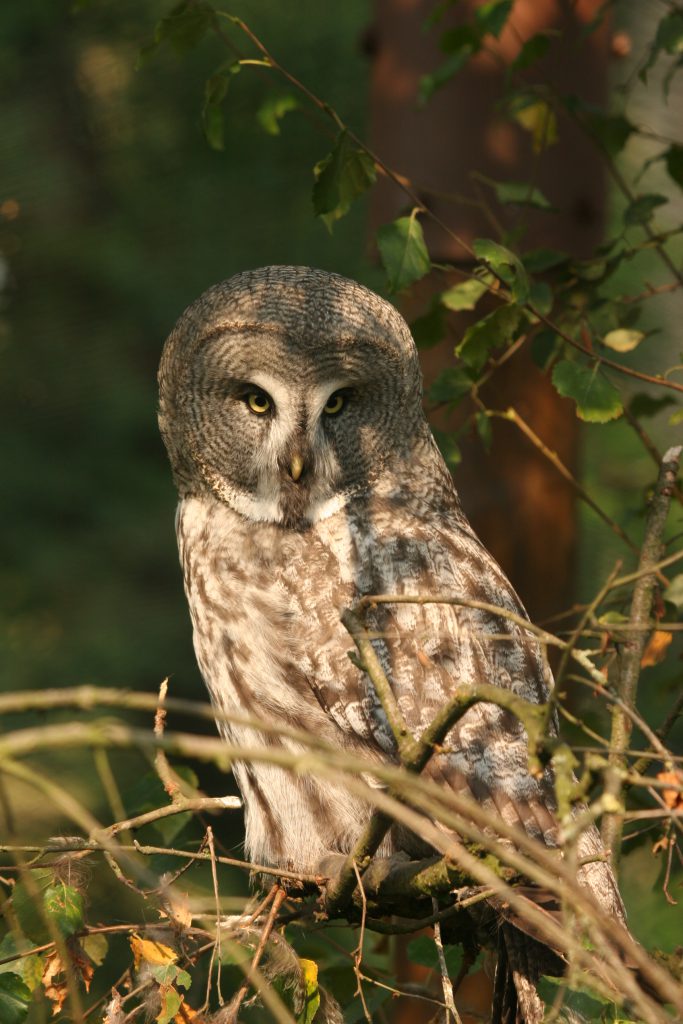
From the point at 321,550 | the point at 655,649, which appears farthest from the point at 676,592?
the point at 321,550

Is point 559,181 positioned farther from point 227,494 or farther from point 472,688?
point 472,688

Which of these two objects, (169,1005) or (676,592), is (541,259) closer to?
(676,592)

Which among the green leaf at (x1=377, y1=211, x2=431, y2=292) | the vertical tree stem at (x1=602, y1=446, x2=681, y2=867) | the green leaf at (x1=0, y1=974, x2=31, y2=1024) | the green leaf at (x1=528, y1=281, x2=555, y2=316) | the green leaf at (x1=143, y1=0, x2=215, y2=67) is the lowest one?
the green leaf at (x1=0, y1=974, x2=31, y2=1024)

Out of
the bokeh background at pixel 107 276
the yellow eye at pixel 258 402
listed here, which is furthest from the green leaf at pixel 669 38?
the bokeh background at pixel 107 276

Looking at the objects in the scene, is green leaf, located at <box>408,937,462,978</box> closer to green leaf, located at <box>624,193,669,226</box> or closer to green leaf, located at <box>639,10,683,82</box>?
green leaf, located at <box>624,193,669,226</box>

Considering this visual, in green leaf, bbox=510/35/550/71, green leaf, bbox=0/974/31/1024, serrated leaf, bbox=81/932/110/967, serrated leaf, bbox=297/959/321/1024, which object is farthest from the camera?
green leaf, bbox=510/35/550/71

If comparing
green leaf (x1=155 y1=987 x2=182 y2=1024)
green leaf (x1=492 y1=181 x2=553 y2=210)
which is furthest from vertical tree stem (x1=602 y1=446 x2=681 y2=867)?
green leaf (x1=155 y1=987 x2=182 y2=1024)

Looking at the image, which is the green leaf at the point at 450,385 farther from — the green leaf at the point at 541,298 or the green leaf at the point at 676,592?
the green leaf at the point at 676,592

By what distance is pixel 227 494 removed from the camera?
236 cm

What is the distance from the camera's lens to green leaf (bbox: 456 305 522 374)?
1914 mm

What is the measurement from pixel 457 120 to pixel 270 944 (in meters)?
1.70

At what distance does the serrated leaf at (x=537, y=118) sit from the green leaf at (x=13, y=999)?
1.59 meters

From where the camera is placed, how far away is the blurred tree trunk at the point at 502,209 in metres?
2.55

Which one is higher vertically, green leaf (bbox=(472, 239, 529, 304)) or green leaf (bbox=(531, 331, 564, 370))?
green leaf (bbox=(472, 239, 529, 304))
